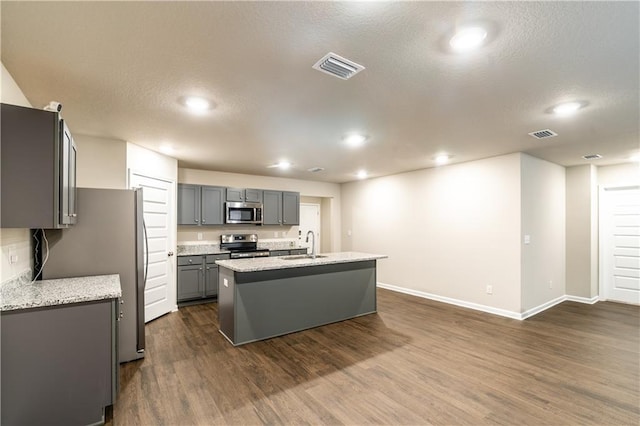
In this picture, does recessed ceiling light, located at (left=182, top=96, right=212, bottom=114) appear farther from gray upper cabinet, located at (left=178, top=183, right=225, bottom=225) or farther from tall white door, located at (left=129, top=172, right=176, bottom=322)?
gray upper cabinet, located at (left=178, top=183, right=225, bottom=225)

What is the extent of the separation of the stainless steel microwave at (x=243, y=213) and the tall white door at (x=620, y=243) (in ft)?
22.1

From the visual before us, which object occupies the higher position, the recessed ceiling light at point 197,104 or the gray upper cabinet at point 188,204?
the recessed ceiling light at point 197,104

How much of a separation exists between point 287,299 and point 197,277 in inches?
89.7

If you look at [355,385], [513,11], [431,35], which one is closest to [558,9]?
[513,11]

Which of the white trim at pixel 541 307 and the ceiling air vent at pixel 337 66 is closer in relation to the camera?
the ceiling air vent at pixel 337 66

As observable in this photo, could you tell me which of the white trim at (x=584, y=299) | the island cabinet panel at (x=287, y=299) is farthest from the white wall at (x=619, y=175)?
the island cabinet panel at (x=287, y=299)

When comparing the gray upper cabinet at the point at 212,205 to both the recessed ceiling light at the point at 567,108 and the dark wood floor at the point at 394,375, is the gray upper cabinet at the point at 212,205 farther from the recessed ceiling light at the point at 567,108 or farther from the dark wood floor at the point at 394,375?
the recessed ceiling light at the point at 567,108

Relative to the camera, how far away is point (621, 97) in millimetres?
2580

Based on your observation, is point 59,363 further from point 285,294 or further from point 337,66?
point 337,66

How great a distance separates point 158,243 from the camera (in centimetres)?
459

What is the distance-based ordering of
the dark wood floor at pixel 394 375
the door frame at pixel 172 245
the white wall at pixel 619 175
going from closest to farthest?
1. the dark wood floor at pixel 394 375
2. the door frame at pixel 172 245
3. the white wall at pixel 619 175

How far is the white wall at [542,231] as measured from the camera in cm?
467

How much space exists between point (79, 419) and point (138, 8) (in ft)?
8.65

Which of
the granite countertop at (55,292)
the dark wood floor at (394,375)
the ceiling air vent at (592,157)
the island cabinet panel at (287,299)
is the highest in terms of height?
the ceiling air vent at (592,157)
